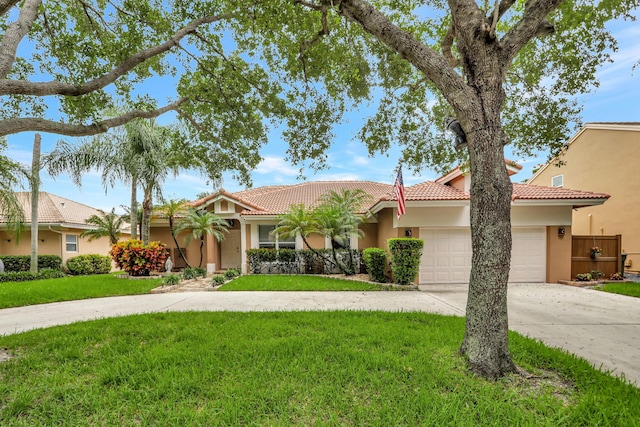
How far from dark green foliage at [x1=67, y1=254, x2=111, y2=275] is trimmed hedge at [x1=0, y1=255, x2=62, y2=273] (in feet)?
2.50

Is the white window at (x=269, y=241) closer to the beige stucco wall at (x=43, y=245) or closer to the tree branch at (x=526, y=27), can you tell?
the beige stucco wall at (x=43, y=245)

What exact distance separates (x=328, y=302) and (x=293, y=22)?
6725 mm

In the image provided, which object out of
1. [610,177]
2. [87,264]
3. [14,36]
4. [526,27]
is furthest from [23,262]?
[610,177]

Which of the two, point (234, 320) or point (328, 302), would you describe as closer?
point (234, 320)

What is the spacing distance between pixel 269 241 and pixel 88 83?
10826 millimetres

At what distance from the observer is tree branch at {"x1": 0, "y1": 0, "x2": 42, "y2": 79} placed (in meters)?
4.31

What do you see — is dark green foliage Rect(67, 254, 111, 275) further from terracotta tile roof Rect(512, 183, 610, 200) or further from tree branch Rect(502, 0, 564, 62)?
terracotta tile roof Rect(512, 183, 610, 200)

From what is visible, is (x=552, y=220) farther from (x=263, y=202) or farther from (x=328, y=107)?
(x=263, y=202)

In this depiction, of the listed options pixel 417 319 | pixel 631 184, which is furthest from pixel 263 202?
pixel 631 184

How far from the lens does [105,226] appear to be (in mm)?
17672

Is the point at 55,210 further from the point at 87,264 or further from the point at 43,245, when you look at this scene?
the point at 87,264

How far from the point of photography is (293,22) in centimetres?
588

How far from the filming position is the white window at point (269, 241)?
1487cm

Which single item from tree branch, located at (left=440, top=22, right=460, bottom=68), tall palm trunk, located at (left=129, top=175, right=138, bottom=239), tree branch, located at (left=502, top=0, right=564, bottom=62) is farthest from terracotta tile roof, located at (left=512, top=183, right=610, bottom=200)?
tall palm trunk, located at (left=129, top=175, right=138, bottom=239)
